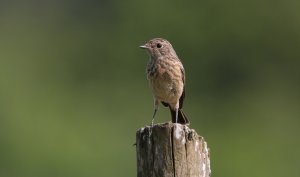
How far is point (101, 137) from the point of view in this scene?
36.7 meters

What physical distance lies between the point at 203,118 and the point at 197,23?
953 centimetres

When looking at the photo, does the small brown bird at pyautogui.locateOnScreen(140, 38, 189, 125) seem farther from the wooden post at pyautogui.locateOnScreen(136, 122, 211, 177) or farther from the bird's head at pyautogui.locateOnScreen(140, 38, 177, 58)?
the wooden post at pyautogui.locateOnScreen(136, 122, 211, 177)

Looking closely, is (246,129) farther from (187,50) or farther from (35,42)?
(35,42)

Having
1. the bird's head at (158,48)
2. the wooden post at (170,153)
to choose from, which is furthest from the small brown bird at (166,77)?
the wooden post at (170,153)

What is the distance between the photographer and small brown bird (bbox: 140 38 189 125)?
1325 cm

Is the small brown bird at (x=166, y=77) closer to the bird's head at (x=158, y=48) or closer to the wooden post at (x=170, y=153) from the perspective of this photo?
Result: the bird's head at (x=158, y=48)

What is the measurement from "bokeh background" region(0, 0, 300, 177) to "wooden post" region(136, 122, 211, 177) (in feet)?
64.8

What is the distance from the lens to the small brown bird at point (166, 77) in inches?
522

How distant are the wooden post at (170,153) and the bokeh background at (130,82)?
64.8 ft

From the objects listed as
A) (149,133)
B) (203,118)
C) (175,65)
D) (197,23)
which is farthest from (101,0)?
(149,133)

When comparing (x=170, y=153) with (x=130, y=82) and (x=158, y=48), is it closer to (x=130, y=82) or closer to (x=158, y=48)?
(x=158, y=48)

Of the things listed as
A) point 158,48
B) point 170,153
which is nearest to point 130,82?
point 158,48

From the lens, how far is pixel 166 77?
13289 millimetres

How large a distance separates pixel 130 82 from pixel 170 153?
32.9 meters
